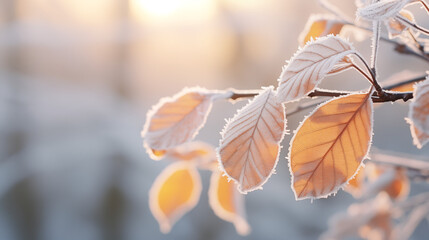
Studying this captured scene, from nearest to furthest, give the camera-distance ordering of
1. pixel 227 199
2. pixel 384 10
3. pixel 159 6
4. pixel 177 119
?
1. pixel 384 10
2. pixel 177 119
3. pixel 227 199
4. pixel 159 6

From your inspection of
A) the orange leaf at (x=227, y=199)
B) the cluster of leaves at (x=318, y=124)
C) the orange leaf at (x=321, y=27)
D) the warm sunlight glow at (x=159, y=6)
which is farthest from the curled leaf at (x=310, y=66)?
the warm sunlight glow at (x=159, y=6)

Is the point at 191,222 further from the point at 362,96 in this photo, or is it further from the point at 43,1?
the point at 362,96

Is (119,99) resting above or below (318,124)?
above

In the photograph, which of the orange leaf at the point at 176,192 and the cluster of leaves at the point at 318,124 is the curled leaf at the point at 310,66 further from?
the orange leaf at the point at 176,192

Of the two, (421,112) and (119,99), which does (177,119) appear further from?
(119,99)

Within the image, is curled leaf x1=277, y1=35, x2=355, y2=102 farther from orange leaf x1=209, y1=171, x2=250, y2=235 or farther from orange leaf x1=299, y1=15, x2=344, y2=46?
orange leaf x1=209, y1=171, x2=250, y2=235

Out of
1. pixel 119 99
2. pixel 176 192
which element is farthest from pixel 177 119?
pixel 119 99

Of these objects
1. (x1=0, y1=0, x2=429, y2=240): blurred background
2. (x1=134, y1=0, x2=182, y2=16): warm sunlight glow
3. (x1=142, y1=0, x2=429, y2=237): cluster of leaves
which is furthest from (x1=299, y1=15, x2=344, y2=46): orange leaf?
(x1=134, y1=0, x2=182, y2=16): warm sunlight glow
